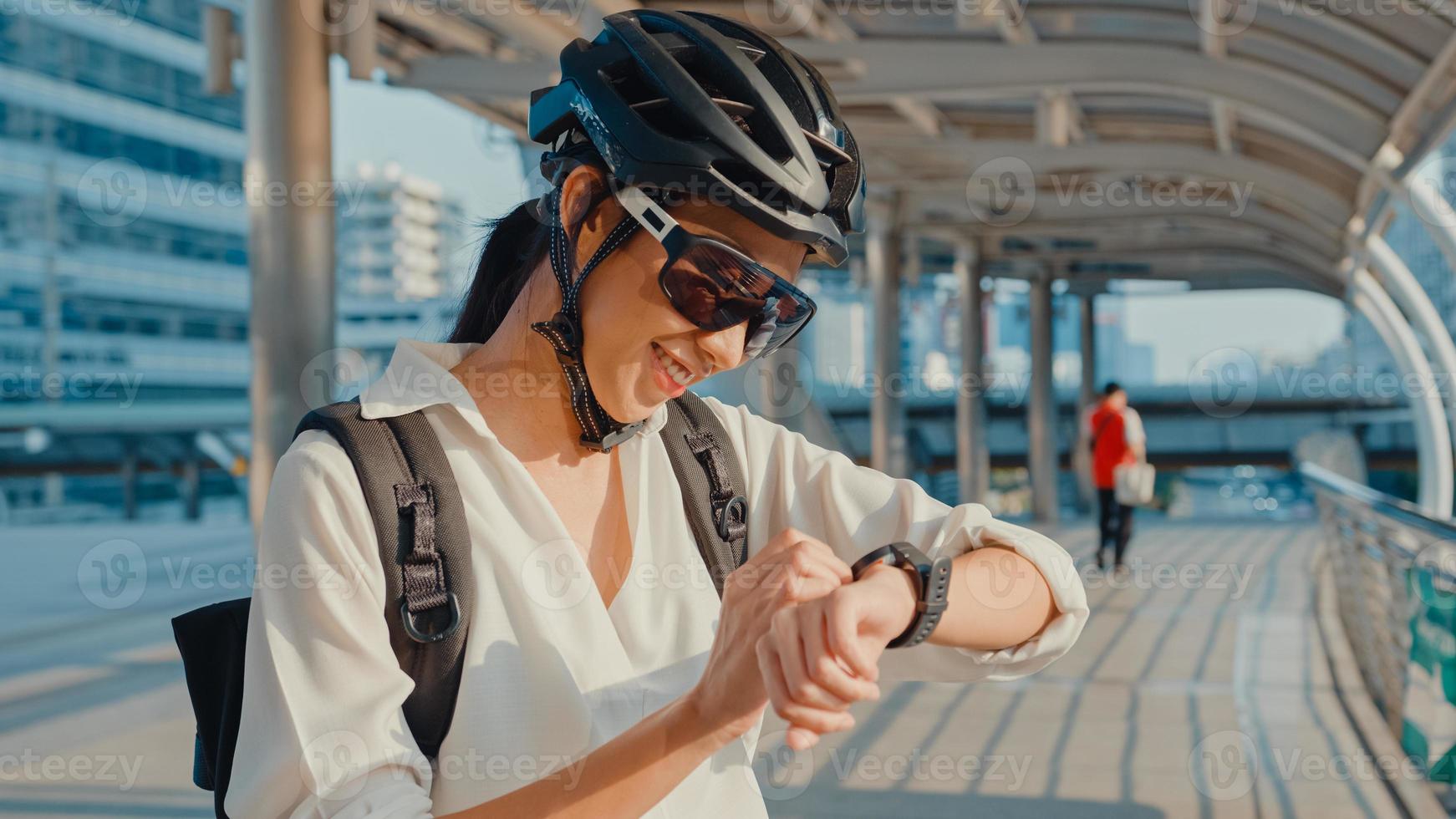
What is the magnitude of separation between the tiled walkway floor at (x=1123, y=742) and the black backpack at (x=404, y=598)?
11.2ft

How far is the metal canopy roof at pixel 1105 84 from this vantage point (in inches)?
282

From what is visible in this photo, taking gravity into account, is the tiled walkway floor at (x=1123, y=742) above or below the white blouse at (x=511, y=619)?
below

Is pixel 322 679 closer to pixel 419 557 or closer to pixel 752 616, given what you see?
pixel 419 557

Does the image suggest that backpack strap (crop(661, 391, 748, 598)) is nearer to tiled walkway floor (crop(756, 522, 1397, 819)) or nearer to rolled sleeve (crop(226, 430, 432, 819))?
rolled sleeve (crop(226, 430, 432, 819))

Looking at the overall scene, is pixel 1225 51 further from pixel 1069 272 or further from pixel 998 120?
pixel 1069 272

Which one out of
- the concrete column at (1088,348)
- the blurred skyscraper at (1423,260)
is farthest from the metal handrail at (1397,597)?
the concrete column at (1088,348)

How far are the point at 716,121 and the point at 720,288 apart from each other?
6.1 inches

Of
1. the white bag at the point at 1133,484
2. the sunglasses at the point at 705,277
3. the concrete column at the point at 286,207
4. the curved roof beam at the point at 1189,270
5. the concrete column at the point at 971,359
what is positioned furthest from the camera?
the curved roof beam at the point at 1189,270

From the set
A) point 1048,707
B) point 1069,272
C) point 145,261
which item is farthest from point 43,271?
point 1048,707

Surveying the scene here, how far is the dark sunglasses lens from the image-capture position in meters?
1.10

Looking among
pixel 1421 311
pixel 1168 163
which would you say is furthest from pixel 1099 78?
pixel 1421 311

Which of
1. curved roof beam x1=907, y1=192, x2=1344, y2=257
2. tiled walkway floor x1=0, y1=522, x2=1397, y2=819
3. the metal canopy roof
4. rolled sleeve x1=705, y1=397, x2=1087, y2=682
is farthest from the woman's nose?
curved roof beam x1=907, y1=192, x2=1344, y2=257

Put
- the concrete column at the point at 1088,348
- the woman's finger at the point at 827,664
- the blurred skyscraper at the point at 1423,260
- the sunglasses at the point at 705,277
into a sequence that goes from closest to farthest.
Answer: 1. the woman's finger at the point at 827,664
2. the sunglasses at the point at 705,277
3. the blurred skyscraper at the point at 1423,260
4. the concrete column at the point at 1088,348

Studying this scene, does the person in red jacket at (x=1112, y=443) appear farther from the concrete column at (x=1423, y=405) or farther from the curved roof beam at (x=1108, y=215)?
the curved roof beam at (x=1108, y=215)
